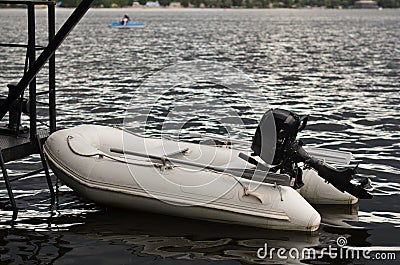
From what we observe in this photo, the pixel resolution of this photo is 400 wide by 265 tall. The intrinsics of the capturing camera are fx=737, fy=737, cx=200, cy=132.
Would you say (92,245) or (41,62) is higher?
(41,62)

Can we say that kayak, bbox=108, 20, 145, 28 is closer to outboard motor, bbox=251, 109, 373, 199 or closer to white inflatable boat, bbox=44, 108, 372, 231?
white inflatable boat, bbox=44, 108, 372, 231

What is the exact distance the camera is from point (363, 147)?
1491cm

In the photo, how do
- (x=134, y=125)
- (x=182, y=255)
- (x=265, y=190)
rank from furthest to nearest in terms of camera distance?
1. (x=134, y=125)
2. (x=265, y=190)
3. (x=182, y=255)

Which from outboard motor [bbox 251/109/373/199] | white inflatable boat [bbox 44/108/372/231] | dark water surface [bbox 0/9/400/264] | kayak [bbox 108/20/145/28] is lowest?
kayak [bbox 108/20/145/28]

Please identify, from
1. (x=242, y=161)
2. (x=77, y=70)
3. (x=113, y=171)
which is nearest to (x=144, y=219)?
(x=113, y=171)

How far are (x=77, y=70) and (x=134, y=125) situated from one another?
14.4m

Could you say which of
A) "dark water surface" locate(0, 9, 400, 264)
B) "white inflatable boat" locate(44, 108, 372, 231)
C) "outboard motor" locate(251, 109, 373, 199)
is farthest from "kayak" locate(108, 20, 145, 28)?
"outboard motor" locate(251, 109, 373, 199)

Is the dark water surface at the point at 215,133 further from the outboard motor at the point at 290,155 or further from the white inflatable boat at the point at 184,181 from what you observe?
the outboard motor at the point at 290,155

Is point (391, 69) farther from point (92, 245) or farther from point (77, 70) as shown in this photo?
point (92, 245)

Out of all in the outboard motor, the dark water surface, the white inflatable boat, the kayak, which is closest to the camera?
the dark water surface

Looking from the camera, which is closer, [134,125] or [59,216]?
[59,216]

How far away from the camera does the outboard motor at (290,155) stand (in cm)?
979

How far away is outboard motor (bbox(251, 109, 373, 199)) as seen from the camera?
979 centimetres

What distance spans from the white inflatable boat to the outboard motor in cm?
29
